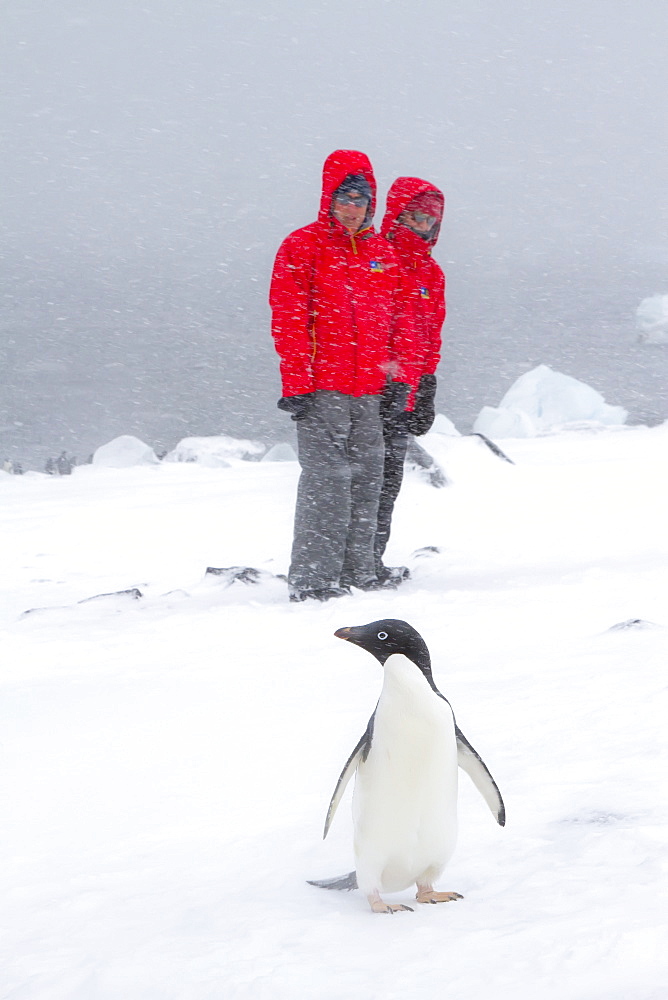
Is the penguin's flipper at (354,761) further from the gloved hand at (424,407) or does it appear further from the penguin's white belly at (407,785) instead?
the gloved hand at (424,407)

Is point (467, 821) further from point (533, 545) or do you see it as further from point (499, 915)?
point (533, 545)

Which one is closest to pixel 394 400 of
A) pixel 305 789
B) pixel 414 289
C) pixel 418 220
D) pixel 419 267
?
pixel 414 289

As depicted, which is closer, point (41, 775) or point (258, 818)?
point (258, 818)

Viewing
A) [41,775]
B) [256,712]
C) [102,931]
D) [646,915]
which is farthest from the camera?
→ [256,712]

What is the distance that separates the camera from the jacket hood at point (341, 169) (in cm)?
365

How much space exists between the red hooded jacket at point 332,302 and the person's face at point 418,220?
37cm

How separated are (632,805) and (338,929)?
548 mm

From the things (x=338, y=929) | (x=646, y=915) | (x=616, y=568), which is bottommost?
(x=616, y=568)

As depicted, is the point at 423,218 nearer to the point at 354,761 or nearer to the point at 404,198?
the point at 404,198

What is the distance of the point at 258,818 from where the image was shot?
173cm

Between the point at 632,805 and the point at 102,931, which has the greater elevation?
the point at 632,805

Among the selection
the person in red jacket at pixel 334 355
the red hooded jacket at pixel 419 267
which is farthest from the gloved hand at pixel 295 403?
the red hooded jacket at pixel 419 267

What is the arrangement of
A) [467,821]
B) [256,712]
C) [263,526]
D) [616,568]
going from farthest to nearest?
[263,526] → [616,568] → [256,712] → [467,821]

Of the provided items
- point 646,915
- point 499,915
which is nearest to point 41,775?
point 499,915
